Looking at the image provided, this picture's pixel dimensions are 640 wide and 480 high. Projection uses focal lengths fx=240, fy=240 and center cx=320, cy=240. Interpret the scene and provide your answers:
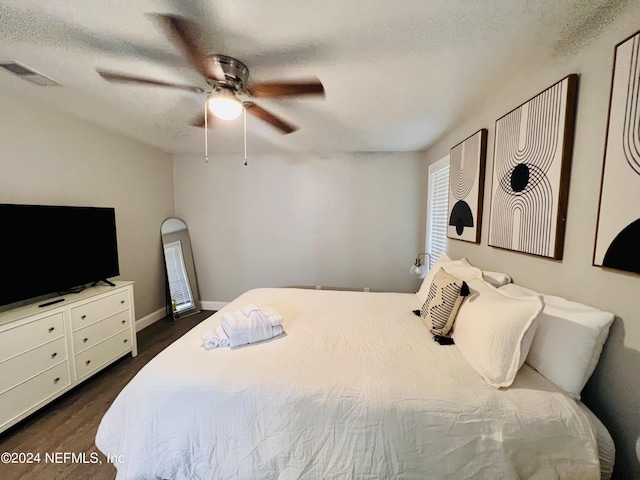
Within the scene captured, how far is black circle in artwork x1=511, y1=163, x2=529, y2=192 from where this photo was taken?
1.45 m

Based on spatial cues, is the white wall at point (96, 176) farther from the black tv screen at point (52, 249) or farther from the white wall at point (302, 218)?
the white wall at point (302, 218)

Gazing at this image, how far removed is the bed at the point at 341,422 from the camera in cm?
95

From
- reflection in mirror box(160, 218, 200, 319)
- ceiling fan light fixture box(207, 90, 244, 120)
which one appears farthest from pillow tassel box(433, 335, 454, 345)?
reflection in mirror box(160, 218, 200, 319)

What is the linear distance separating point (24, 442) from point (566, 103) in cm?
372

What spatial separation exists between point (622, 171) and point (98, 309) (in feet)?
11.6

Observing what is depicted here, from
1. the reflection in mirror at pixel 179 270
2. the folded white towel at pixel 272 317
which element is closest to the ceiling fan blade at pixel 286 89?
the folded white towel at pixel 272 317

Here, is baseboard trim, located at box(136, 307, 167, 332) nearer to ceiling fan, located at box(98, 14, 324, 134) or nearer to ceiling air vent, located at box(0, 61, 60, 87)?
ceiling air vent, located at box(0, 61, 60, 87)

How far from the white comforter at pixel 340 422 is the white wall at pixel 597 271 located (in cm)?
21

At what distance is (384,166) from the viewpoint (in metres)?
3.42

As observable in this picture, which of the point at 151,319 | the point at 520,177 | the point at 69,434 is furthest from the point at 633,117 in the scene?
the point at 151,319

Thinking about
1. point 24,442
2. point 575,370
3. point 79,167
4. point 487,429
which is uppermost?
point 79,167

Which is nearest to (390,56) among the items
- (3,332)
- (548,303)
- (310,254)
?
(548,303)

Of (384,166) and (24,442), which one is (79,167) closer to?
(24,442)

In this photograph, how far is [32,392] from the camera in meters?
1.68
